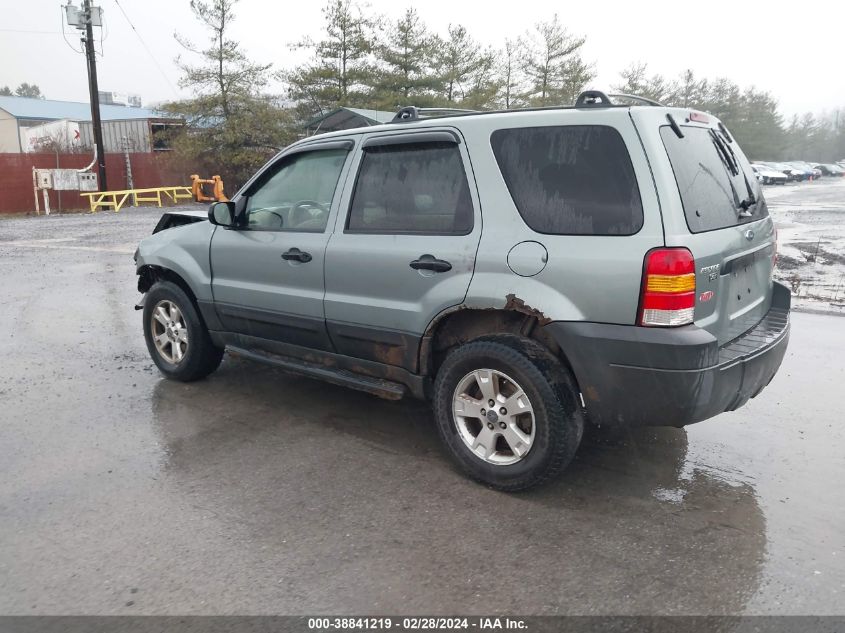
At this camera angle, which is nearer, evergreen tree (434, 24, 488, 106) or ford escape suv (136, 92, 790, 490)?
ford escape suv (136, 92, 790, 490)

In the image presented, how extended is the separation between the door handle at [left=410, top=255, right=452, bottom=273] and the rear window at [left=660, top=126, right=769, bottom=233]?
4.01 feet

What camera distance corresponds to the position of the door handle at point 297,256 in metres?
4.30

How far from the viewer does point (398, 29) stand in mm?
37219

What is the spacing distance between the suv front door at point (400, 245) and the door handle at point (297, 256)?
0.18m

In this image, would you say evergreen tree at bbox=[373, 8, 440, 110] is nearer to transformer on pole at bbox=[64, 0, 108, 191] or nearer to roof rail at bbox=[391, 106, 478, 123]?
transformer on pole at bbox=[64, 0, 108, 191]

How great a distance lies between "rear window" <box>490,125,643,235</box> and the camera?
3174 millimetres

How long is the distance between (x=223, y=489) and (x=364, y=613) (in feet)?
4.29

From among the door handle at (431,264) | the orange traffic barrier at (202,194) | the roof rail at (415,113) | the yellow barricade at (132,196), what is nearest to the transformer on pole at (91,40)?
the yellow barricade at (132,196)

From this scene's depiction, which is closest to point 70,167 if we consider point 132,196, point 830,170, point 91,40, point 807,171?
point 132,196

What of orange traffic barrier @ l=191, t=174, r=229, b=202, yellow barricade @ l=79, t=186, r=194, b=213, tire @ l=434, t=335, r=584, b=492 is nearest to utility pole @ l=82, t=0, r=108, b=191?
yellow barricade @ l=79, t=186, r=194, b=213

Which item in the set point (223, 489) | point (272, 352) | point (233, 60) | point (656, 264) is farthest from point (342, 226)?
point (233, 60)

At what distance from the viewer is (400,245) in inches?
152

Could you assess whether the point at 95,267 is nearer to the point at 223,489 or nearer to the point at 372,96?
the point at 223,489

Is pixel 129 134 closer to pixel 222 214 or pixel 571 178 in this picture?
pixel 222 214
